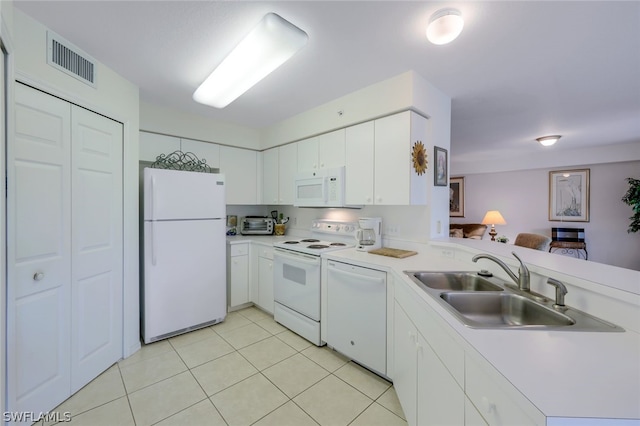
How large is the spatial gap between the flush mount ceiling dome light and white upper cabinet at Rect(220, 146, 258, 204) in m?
2.75

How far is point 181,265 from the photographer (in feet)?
8.64

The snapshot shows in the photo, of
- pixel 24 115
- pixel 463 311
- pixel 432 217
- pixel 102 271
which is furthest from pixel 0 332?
pixel 432 217

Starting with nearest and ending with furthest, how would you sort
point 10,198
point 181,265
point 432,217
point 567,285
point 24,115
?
point 567,285
point 10,198
point 24,115
point 432,217
point 181,265

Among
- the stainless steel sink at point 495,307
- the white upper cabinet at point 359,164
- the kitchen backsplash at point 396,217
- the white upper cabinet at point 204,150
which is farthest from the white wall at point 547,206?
the white upper cabinet at point 204,150

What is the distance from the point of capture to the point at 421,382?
1322mm

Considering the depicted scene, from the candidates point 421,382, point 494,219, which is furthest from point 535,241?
point 421,382

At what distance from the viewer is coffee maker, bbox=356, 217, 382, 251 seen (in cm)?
260

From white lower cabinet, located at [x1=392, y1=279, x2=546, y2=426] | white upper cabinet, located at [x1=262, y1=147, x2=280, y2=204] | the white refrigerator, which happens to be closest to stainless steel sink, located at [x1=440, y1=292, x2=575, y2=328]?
white lower cabinet, located at [x1=392, y1=279, x2=546, y2=426]

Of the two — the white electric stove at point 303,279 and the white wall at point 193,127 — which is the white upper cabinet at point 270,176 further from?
the white electric stove at point 303,279

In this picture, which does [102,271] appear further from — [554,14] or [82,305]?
[554,14]

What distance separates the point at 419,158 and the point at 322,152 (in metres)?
1.06

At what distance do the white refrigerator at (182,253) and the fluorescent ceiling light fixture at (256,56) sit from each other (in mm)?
939

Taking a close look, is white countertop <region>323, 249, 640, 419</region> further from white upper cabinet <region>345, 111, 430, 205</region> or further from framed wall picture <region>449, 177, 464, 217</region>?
framed wall picture <region>449, 177, 464, 217</region>

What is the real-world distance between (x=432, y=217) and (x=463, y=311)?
115cm
